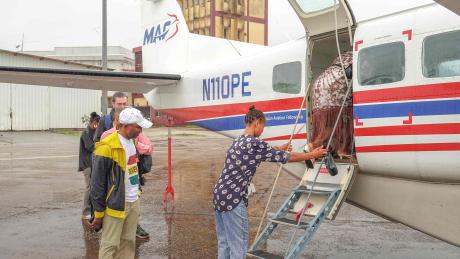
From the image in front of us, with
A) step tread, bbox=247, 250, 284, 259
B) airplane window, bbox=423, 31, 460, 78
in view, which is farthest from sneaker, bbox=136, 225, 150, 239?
airplane window, bbox=423, 31, 460, 78

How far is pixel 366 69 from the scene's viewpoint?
5.44 meters

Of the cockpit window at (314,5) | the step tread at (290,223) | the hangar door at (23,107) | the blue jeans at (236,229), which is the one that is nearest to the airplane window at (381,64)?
the cockpit window at (314,5)

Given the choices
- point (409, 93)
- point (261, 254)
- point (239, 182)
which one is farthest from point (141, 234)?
point (409, 93)

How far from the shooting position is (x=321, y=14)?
19.0 ft

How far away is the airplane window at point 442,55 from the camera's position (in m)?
4.73

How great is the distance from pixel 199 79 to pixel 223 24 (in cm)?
3480

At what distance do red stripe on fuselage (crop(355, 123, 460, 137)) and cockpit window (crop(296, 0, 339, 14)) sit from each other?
4.83ft

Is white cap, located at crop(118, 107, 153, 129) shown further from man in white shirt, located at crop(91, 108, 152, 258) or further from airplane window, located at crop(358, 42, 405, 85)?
airplane window, located at crop(358, 42, 405, 85)

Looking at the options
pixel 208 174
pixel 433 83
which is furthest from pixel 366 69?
pixel 208 174

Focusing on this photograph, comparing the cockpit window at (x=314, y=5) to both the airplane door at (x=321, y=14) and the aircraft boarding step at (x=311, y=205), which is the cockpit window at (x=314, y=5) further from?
the aircraft boarding step at (x=311, y=205)

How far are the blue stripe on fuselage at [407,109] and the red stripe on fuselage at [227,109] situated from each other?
1.20 m

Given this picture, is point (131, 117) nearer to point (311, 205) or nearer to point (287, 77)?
point (311, 205)

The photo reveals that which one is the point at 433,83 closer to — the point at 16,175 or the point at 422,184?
the point at 422,184

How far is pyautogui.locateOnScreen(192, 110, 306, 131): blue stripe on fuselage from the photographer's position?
6598mm
